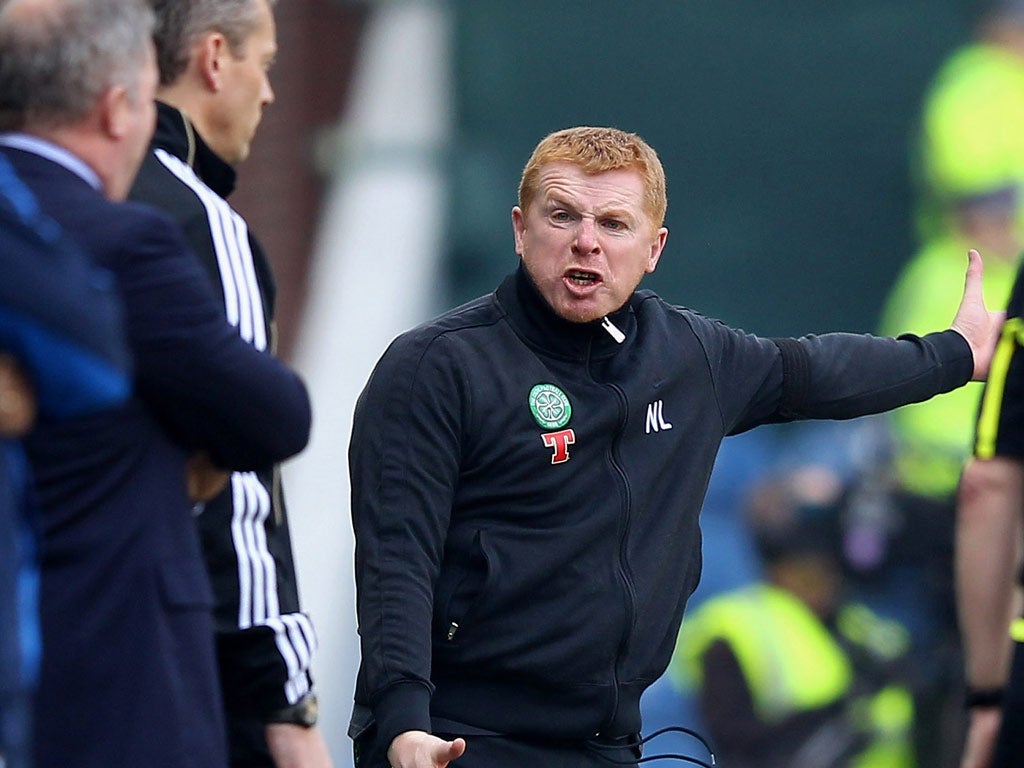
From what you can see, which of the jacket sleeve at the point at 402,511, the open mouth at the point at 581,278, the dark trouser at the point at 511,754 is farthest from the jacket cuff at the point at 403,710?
the open mouth at the point at 581,278

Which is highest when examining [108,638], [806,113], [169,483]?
[806,113]

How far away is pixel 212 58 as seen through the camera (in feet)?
11.1

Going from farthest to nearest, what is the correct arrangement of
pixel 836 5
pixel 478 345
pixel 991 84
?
pixel 836 5 → pixel 991 84 → pixel 478 345

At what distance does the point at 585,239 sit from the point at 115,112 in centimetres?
114

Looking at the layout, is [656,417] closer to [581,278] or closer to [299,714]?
[581,278]

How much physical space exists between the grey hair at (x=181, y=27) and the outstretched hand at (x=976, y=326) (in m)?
1.53

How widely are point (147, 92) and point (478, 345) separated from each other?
1.03 meters

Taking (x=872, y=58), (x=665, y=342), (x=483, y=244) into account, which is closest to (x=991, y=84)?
(x=872, y=58)

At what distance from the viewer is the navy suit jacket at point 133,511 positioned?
8.64 ft

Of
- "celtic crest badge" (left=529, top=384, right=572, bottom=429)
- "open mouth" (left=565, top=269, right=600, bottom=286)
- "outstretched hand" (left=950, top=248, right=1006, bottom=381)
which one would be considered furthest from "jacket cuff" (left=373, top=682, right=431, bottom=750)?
"outstretched hand" (left=950, top=248, right=1006, bottom=381)

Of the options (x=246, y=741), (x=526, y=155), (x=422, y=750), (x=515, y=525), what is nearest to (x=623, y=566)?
(x=515, y=525)

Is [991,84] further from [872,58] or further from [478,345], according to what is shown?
[478,345]

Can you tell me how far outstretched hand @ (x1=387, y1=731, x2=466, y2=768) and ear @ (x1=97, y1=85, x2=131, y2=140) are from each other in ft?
3.77

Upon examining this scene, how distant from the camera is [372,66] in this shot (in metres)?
8.20
